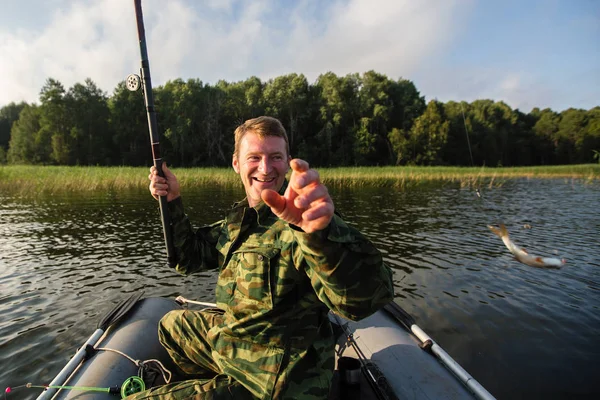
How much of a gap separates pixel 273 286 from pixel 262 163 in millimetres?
791

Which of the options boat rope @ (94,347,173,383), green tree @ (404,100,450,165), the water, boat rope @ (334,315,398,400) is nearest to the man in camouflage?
boat rope @ (94,347,173,383)

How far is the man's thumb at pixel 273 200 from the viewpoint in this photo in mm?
1270

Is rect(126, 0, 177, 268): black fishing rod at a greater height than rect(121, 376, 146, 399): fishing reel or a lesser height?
greater

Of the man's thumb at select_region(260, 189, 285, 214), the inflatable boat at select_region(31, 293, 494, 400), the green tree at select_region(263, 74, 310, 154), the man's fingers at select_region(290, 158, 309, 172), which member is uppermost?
the green tree at select_region(263, 74, 310, 154)

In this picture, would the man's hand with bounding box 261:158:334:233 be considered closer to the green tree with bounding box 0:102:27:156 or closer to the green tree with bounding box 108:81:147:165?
the green tree with bounding box 108:81:147:165

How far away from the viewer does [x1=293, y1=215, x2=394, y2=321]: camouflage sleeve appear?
4.86 ft

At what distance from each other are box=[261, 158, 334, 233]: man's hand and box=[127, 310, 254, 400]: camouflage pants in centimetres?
119

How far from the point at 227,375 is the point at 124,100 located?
199 feet

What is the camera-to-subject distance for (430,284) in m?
7.06

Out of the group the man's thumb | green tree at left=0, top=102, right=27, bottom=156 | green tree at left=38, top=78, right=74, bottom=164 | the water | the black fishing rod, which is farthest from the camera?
green tree at left=0, top=102, right=27, bottom=156

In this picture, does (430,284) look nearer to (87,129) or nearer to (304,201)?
(304,201)

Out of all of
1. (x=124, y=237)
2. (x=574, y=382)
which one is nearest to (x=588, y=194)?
(x=574, y=382)

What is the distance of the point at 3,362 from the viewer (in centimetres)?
439

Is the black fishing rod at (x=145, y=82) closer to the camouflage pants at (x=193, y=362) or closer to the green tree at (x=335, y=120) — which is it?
the camouflage pants at (x=193, y=362)
